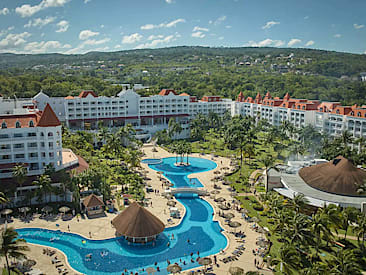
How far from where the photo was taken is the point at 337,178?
48156 millimetres

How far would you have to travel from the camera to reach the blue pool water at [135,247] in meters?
33.9

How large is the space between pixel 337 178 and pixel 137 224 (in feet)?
101

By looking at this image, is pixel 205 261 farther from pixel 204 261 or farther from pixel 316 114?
pixel 316 114

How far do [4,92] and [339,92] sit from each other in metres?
128

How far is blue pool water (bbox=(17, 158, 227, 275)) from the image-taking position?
111ft

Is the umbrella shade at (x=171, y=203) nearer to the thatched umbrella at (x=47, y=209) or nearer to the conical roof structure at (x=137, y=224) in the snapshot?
the conical roof structure at (x=137, y=224)

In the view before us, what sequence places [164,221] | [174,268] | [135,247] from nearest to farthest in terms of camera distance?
1. [174,268]
2. [135,247]
3. [164,221]

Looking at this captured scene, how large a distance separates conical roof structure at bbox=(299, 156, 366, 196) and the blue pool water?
1801 centimetres

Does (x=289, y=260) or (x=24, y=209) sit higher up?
(x=289, y=260)

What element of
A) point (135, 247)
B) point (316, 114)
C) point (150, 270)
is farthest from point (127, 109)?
point (150, 270)

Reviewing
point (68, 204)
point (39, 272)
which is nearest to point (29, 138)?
point (68, 204)

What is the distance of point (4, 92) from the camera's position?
116m

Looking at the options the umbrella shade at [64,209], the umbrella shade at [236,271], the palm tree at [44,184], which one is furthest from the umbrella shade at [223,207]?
the palm tree at [44,184]

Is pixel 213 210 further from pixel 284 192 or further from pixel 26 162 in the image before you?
pixel 26 162
